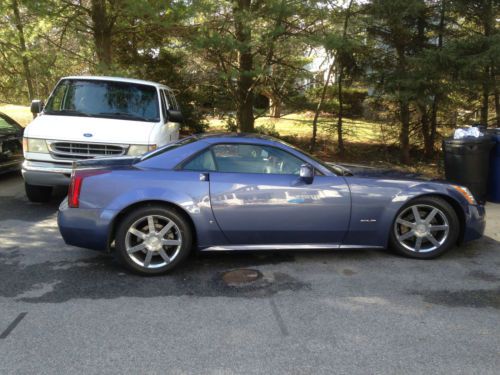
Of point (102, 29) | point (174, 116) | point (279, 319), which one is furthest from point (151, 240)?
point (102, 29)

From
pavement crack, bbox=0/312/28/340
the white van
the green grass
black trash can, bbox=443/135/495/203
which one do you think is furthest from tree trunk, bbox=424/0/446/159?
the green grass

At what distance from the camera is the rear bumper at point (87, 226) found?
4.39 meters

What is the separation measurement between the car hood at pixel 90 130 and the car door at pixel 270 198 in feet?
7.42

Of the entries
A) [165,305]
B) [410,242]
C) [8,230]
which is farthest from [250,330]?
[8,230]

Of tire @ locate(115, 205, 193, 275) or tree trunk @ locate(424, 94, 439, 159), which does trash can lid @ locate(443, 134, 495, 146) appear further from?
tire @ locate(115, 205, 193, 275)

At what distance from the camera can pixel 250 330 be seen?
3434mm

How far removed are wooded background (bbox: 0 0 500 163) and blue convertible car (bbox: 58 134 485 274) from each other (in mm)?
5370

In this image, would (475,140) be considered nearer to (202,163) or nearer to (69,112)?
(202,163)

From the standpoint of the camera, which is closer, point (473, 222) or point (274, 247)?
point (274, 247)

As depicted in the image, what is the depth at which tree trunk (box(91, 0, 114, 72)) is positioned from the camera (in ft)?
38.5

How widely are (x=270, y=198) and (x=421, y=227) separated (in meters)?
1.71

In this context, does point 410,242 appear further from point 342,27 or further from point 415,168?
point 342,27

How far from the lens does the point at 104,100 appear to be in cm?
752

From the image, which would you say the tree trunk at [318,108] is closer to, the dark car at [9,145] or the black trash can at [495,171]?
the black trash can at [495,171]
